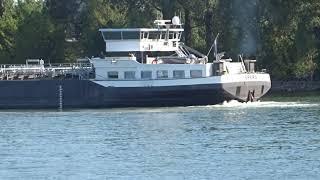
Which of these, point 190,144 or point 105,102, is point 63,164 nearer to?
point 190,144

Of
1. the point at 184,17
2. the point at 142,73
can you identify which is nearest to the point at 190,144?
the point at 142,73

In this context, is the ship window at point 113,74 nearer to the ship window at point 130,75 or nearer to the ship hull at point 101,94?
the ship window at point 130,75

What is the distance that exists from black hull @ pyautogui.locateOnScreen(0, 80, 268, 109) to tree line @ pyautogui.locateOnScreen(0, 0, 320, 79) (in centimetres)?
2330

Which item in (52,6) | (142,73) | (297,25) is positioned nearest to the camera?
(142,73)

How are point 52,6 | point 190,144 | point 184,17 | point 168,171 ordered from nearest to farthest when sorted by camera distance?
point 168,171 → point 190,144 → point 184,17 → point 52,6

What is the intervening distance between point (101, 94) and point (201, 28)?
105 feet

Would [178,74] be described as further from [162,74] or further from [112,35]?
[112,35]

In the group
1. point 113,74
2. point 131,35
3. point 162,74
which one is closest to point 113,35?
point 131,35

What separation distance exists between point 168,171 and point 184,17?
209 feet

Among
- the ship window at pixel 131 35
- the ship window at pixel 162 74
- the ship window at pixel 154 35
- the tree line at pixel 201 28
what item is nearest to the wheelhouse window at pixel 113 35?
the ship window at pixel 131 35

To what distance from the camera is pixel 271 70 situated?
97062mm

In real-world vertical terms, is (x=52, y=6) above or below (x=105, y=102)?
above

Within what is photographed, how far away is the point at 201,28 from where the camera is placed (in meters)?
106

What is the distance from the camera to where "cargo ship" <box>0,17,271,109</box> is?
2872 inches
